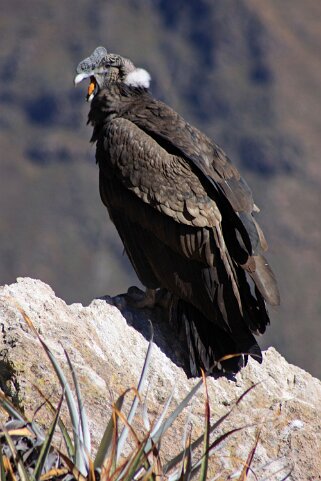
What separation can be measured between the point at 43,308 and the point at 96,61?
9.26 feet

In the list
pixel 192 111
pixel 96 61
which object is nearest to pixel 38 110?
pixel 192 111

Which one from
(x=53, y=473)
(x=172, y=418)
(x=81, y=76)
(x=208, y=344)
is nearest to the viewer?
(x=53, y=473)

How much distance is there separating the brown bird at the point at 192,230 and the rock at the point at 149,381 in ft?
0.77

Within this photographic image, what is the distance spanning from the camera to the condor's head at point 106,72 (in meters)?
9.19

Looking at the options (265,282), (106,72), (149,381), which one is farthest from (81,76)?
(149,381)

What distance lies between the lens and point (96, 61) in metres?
9.33

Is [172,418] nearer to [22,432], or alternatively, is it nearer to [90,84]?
[22,432]

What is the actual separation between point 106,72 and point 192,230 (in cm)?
215

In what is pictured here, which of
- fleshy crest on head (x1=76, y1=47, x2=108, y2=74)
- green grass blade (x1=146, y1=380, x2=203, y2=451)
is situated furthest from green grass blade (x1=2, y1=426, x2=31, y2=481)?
fleshy crest on head (x1=76, y1=47, x2=108, y2=74)

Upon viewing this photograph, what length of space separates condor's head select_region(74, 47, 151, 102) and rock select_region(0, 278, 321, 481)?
2.06 m

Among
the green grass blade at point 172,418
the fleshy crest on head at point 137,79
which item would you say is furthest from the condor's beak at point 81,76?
the green grass blade at point 172,418

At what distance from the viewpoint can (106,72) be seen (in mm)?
9305

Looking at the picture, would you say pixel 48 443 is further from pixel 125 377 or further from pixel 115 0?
pixel 115 0

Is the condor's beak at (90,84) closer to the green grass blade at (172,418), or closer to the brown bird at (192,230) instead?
the brown bird at (192,230)
